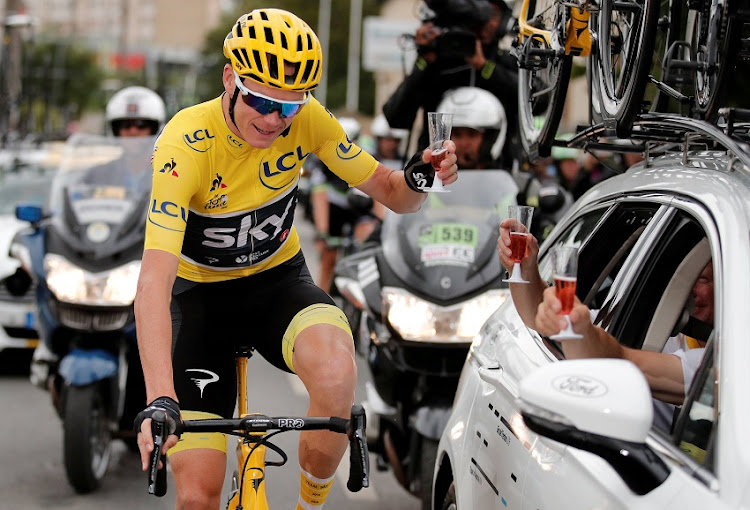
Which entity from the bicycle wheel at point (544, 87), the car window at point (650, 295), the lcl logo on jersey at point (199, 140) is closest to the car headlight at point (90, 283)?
the bicycle wheel at point (544, 87)

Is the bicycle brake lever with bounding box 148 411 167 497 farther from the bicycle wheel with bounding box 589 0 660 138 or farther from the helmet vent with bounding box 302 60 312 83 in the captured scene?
the bicycle wheel with bounding box 589 0 660 138

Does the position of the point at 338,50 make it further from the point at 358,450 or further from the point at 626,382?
the point at 626,382

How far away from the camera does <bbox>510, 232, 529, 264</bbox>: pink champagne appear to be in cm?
379

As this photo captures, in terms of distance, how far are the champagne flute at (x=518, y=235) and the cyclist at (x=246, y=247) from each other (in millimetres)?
367

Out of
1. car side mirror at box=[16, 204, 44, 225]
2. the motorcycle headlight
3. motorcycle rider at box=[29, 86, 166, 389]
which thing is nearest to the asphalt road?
motorcycle rider at box=[29, 86, 166, 389]

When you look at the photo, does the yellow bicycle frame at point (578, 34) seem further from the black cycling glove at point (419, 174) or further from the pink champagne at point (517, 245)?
the pink champagne at point (517, 245)

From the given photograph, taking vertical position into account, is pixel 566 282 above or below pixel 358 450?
above

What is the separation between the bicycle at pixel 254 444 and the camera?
327 cm

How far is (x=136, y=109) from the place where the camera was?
812cm

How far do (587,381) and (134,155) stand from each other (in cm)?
560

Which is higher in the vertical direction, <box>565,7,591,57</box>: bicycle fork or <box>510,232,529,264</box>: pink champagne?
<box>565,7,591,57</box>: bicycle fork

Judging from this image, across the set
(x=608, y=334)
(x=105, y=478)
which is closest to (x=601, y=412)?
(x=608, y=334)

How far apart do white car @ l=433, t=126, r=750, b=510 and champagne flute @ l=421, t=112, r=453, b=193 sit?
47 centimetres

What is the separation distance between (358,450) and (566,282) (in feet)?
3.02
